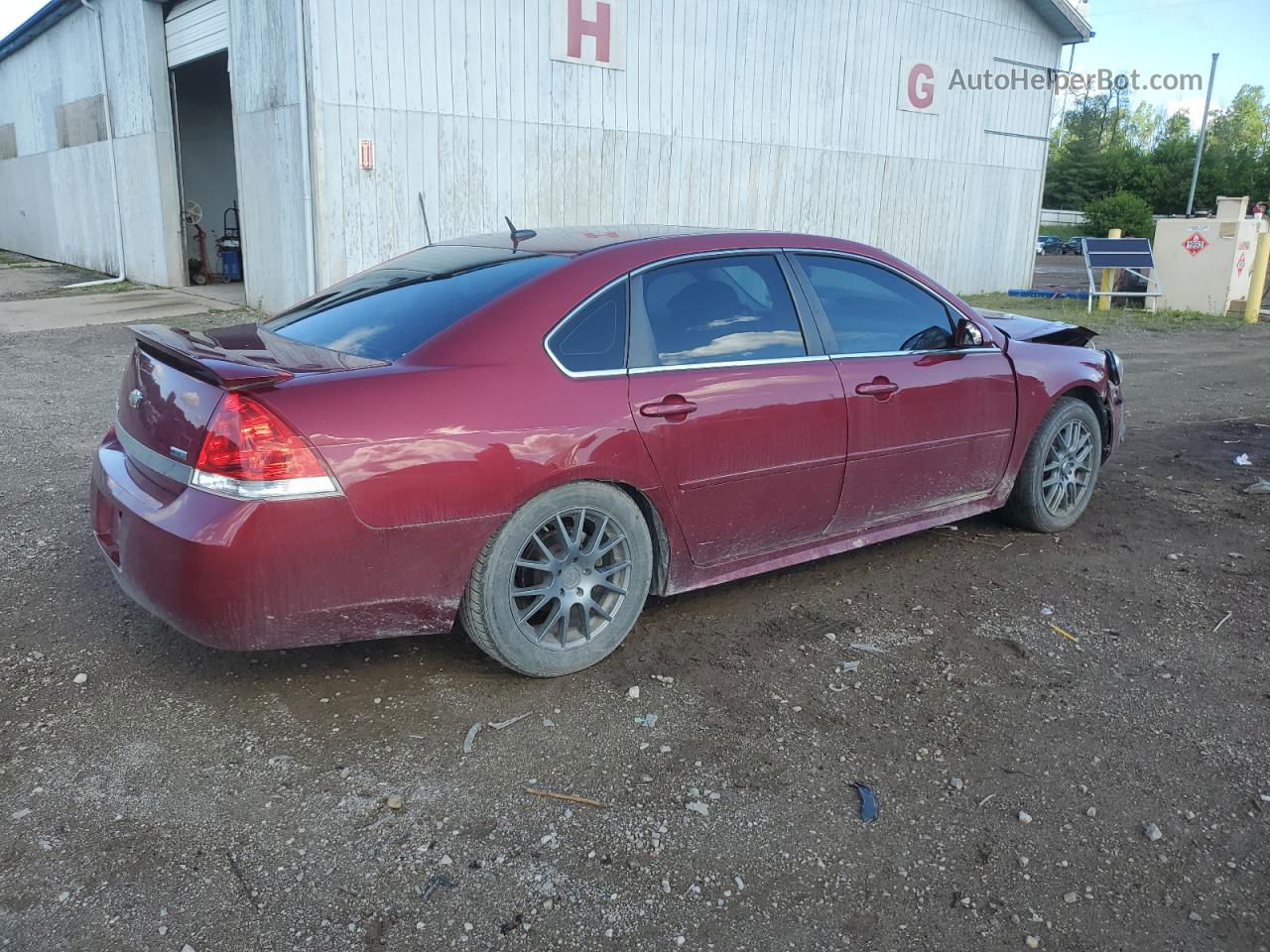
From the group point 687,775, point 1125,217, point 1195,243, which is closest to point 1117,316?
point 1195,243

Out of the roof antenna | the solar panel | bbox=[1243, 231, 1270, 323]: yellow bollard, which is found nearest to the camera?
the roof antenna

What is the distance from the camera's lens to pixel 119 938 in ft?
7.57

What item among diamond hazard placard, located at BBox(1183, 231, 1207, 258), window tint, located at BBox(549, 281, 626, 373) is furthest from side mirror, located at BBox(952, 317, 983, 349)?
diamond hazard placard, located at BBox(1183, 231, 1207, 258)

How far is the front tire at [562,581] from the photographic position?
332cm

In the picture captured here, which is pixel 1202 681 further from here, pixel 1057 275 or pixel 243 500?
pixel 1057 275

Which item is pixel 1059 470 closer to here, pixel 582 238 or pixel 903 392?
pixel 903 392

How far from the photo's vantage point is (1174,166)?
53750mm

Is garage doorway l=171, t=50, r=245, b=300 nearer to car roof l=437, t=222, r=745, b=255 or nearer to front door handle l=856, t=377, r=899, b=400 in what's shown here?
car roof l=437, t=222, r=745, b=255

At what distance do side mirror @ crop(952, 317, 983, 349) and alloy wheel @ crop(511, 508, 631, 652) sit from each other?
1.98 m

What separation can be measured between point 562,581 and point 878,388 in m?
1.62

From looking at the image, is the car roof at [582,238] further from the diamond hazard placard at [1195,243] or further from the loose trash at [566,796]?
the diamond hazard placard at [1195,243]

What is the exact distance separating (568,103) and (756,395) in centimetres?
1048

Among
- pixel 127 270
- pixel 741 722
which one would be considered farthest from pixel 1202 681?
pixel 127 270

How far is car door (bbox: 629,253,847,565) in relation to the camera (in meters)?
3.64
